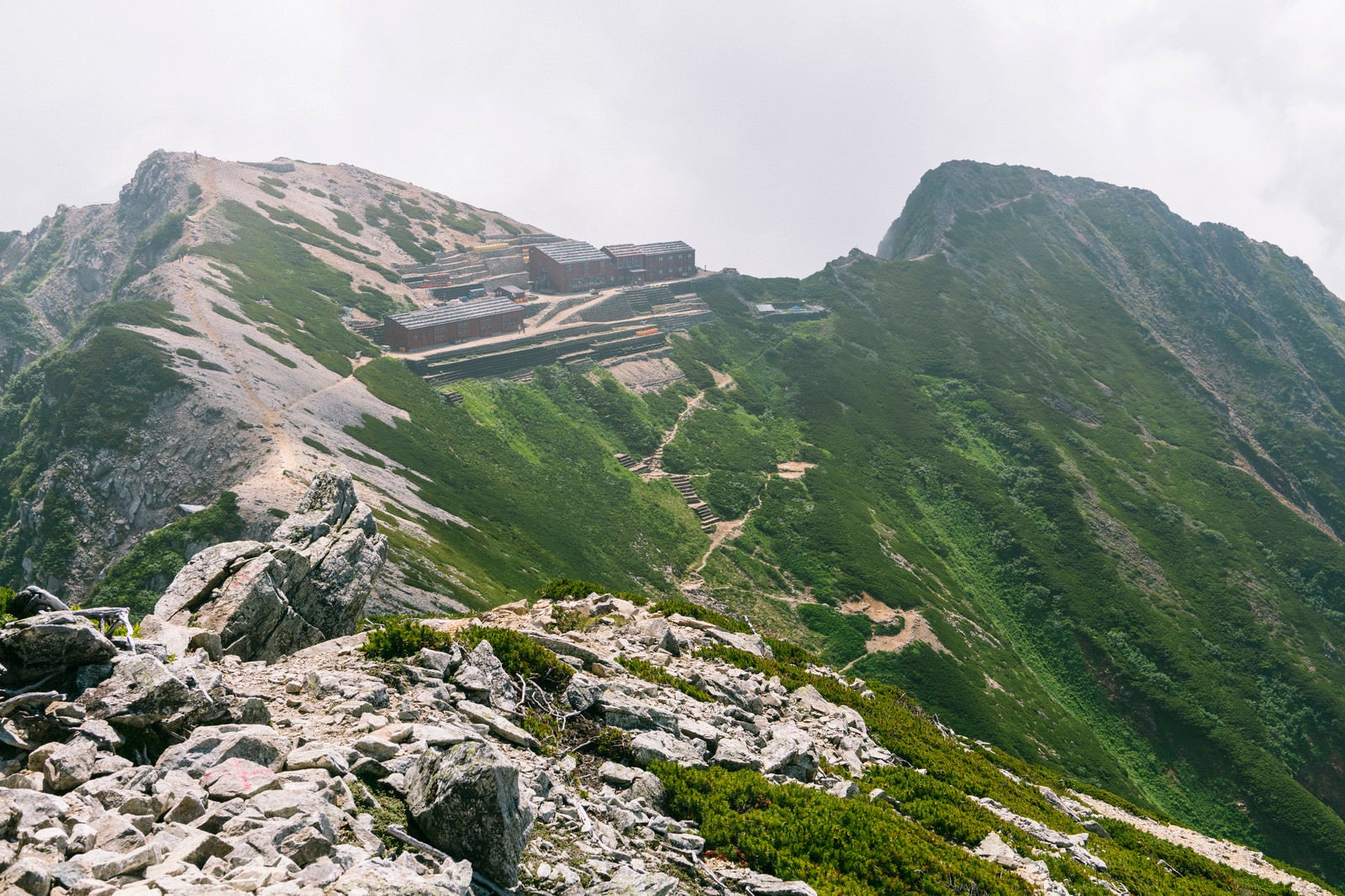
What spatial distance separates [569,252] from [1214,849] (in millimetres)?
113596

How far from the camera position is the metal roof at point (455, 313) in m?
93.5

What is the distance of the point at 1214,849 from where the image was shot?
1192 inches

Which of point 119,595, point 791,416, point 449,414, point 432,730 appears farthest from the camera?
point 791,416

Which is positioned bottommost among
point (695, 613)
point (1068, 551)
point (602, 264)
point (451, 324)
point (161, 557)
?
point (161, 557)

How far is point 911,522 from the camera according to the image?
90.7 metres

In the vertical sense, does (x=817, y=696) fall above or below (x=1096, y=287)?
below

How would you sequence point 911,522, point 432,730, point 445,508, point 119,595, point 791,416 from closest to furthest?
point 432,730 → point 119,595 → point 445,508 → point 911,522 → point 791,416

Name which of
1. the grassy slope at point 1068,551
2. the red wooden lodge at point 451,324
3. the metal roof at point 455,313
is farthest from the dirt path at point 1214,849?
the metal roof at point 455,313

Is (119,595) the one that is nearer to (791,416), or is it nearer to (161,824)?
(161,824)

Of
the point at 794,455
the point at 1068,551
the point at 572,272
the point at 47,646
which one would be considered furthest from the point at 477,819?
the point at 572,272

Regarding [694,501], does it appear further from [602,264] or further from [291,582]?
[291,582]

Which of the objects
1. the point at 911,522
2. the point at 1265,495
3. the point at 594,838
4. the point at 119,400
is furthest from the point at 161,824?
the point at 1265,495

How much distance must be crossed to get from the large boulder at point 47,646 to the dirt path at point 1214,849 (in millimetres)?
33826

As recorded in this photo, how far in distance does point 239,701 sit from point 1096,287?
17935 centimetres
